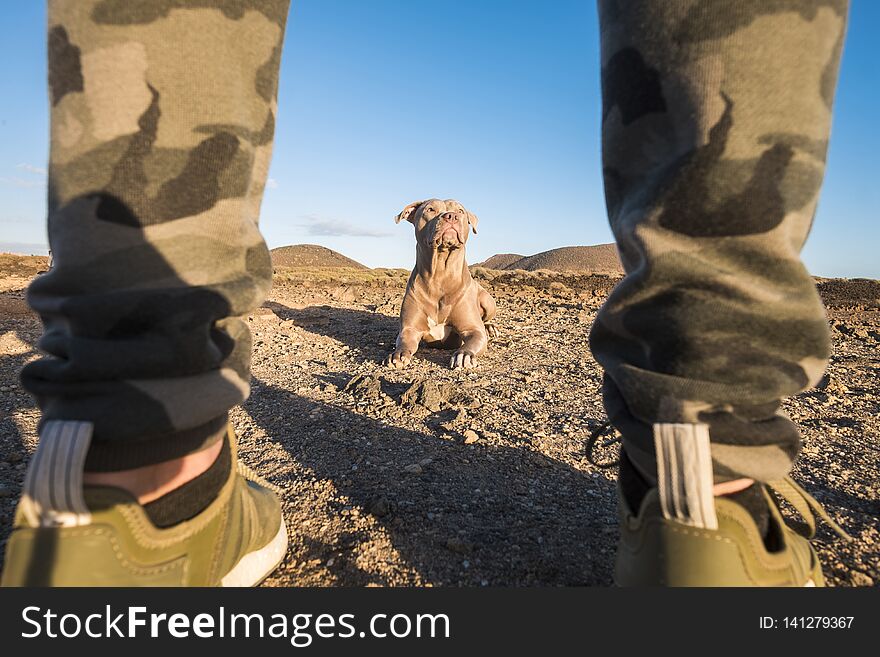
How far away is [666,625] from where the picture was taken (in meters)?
0.80

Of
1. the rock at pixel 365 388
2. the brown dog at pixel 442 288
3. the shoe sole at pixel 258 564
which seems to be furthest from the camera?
the brown dog at pixel 442 288

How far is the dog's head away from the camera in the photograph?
4531mm

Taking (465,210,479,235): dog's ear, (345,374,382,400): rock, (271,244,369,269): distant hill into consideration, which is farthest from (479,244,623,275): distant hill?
(345,374,382,400): rock

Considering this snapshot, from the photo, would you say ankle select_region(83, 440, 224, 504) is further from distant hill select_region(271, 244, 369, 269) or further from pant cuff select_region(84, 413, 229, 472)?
distant hill select_region(271, 244, 369, 269)

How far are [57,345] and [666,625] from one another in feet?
3.44

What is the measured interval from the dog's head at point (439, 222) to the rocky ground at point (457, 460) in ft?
3.44

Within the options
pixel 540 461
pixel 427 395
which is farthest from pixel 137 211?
pixel 427 395

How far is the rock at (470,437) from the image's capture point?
6.94ft

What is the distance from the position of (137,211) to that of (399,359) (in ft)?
10.3

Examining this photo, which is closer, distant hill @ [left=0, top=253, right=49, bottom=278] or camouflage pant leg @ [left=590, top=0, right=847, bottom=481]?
camouflage pant leg @ [left=590, top=0, right=847, bottom=481]

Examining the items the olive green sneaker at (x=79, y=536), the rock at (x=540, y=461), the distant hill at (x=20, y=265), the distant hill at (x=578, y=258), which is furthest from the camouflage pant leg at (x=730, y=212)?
the distant hill at (x=578, y=258)

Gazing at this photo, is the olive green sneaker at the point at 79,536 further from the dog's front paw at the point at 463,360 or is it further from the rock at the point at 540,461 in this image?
the dog's front paw at the point at 463,360

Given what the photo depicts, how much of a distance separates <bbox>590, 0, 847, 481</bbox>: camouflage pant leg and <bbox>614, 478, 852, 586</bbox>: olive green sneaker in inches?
3.5

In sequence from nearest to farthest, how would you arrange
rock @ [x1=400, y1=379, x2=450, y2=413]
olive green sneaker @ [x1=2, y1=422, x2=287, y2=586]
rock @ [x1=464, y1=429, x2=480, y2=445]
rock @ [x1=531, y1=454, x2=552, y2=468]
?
olive green sneaker @ [x1=2, y1=422, x2=287, y2=586] → rock @ [x1=531, y1=454, x2=552, y2=468] → rock @ [x1=464, y1=429, x2=480, y2=445] → rock @ [x1=400, y1=379, x2=450, y2=413]
